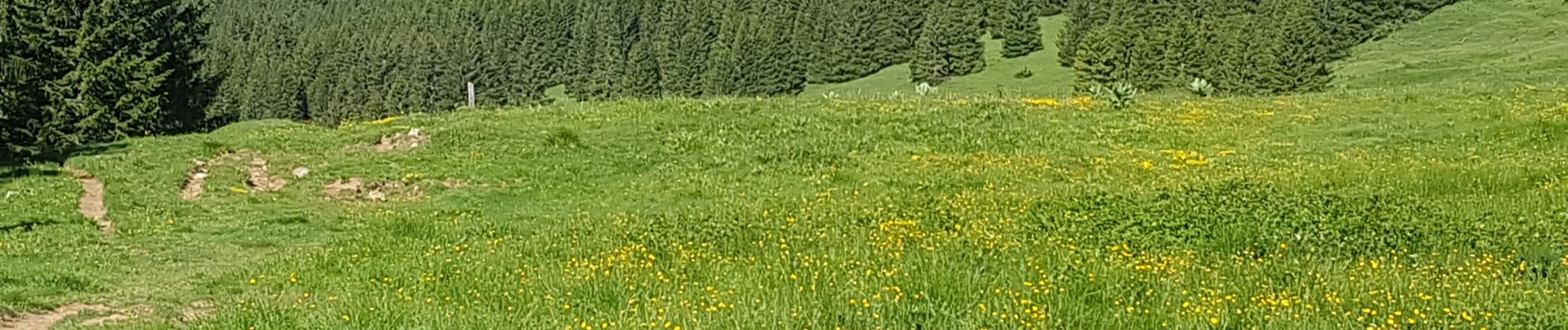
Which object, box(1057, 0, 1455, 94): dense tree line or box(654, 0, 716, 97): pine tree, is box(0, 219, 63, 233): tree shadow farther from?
box(654, 0, 716, 97): pine tree

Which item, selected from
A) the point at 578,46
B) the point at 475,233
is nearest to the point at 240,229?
the point at 475,233

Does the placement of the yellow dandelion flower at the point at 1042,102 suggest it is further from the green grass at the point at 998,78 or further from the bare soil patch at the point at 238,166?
the green grass at the point at 998,78

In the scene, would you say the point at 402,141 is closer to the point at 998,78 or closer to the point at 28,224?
the point at 28,224

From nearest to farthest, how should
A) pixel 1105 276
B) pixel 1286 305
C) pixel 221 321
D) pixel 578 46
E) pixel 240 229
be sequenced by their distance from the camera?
pixel 1286 305 → pixel 221 321 → pixel 1105 276 → pixel 240 229 → pixel 578 46

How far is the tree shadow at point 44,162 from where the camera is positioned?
24469 millimetres

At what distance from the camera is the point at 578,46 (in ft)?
626

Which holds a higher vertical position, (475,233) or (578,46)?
(475,233)

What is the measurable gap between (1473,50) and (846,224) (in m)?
67.2

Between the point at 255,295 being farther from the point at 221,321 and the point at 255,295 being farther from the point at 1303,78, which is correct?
the point at 1303,78

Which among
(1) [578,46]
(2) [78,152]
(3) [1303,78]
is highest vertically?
(2) [78,152]

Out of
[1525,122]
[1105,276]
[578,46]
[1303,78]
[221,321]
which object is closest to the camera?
[221,321]

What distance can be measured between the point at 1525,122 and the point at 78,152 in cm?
3288

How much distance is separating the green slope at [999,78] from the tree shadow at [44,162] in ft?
200

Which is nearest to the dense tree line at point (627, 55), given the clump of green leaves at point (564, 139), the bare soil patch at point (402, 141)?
the bare soil patch at point (402, 141)
